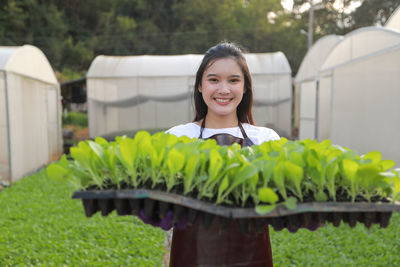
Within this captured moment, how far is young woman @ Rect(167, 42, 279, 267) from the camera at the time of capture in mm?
1011

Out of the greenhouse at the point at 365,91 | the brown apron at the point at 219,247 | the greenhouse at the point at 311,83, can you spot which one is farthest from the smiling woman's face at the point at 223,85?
the greenhouse at the point at 311,83

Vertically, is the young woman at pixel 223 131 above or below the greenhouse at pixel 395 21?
below

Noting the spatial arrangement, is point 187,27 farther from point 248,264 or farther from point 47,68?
point 248,264

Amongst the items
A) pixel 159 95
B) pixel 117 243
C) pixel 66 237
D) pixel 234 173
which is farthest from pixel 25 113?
pixel 234 173

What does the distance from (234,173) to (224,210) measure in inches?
3.4

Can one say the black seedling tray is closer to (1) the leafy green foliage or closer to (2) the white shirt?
(2) the white shirt

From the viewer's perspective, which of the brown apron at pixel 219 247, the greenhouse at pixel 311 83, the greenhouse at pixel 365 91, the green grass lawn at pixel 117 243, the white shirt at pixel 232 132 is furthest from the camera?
the greenhouse at pixel 311 83

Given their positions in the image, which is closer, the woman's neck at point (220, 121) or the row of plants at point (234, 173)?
the row of plants at point (234, 173)

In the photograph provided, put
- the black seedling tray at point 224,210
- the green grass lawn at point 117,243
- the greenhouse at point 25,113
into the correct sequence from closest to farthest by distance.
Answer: the black seedling tray at point 224,210 → the green grass lawn at point 117,243 → the greenhouse at point 25,113

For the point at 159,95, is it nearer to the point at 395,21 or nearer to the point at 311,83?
the point at 311,83

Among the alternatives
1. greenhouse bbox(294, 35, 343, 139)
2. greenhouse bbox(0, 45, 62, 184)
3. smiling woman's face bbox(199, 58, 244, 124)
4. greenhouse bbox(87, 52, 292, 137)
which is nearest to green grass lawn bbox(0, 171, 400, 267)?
greenhouse bbox(0, 45, 62, 184)

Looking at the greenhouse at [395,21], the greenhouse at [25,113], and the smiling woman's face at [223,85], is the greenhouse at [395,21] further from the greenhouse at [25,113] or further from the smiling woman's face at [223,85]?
the greenhouse at [25,113]

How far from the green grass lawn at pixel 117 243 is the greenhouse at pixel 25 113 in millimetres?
1531

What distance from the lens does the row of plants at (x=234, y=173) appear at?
29.8 inches
